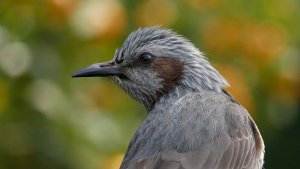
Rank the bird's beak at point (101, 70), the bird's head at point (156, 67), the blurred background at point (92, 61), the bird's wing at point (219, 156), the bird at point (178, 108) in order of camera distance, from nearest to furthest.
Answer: the bird's wing at point (219, 156) → the bird at point (178, 108) → the bird's beak at point (101, 70) → the bird's head at point (156, 67) → the blurred background at point (92, 61)

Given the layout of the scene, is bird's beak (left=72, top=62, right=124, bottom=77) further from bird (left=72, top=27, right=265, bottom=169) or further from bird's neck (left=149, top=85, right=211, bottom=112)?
bird's neck (left=149, top=85, right=211, bottom=112)

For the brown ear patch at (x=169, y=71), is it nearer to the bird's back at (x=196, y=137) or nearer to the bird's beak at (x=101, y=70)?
the bird's back at (x=196, y=137)

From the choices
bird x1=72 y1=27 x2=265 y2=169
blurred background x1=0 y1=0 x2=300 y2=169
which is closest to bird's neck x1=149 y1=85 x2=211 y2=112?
bird x1=72 y1=27 x2=265 y2=169

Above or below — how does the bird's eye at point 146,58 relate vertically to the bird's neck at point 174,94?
above

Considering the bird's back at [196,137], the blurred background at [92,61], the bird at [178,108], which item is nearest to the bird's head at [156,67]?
the bird at [178,108]

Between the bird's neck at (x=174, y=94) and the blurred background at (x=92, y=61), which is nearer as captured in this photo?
the bird's neck at (x=174, y=94)

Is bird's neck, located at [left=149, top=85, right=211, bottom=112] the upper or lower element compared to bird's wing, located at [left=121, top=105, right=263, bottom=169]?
upper

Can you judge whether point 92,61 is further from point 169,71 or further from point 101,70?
point 169,71
